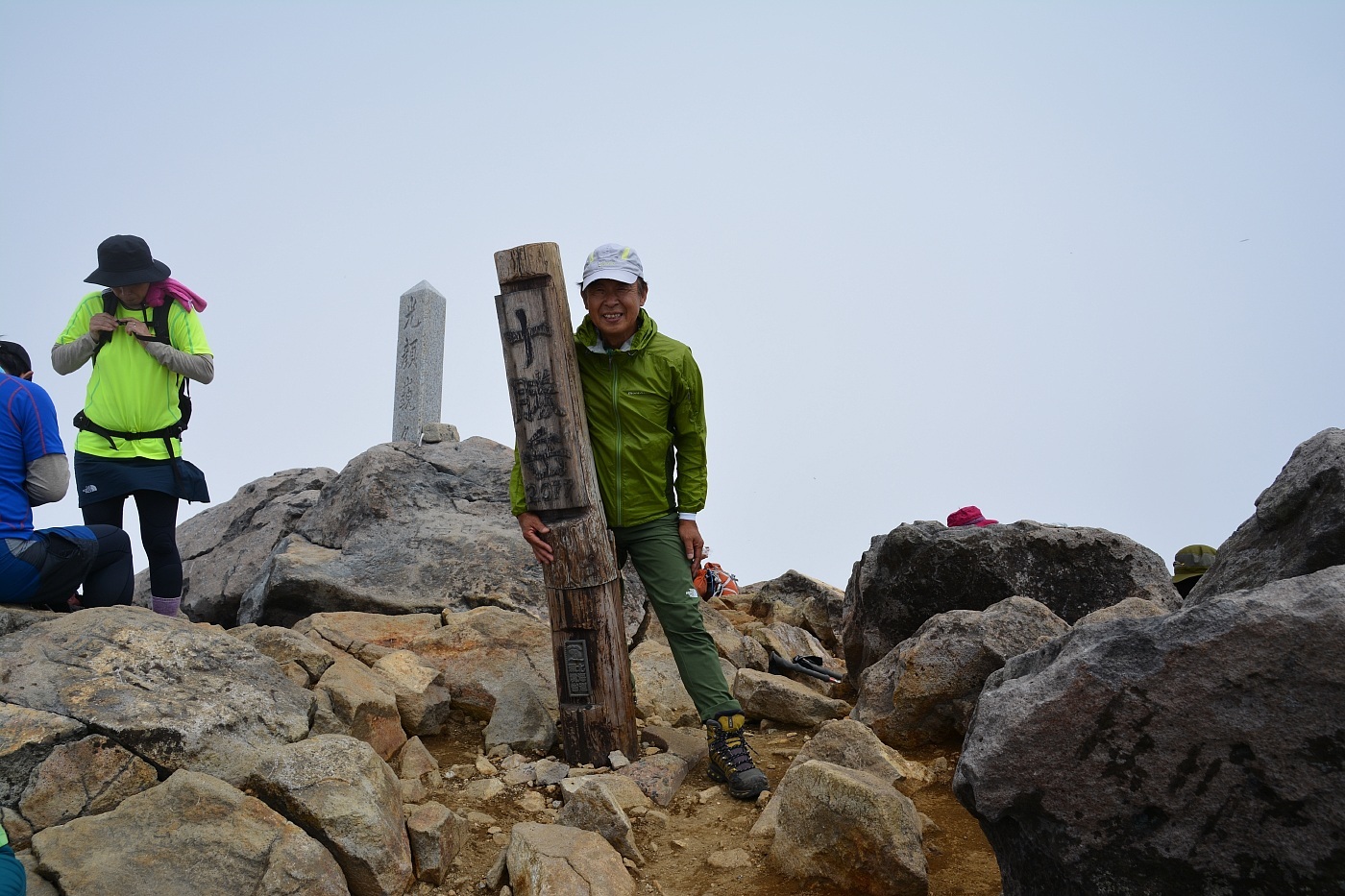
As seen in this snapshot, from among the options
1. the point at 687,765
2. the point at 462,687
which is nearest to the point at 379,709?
the point at 462,687

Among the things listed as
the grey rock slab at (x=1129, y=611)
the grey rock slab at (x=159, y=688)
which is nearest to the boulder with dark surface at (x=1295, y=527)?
the grey rock slab at (x=1129, y=611)

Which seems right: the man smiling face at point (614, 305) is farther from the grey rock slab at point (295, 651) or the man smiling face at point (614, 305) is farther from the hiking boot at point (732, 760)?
the grey rock slab at point (295, 651)

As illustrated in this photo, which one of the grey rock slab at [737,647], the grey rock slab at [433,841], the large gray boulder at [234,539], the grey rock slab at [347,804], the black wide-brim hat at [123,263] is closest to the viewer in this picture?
the grey rock slab at [347,804]

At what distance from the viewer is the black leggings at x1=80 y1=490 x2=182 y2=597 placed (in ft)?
18.6

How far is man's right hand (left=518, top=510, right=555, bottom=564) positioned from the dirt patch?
109 centimetres

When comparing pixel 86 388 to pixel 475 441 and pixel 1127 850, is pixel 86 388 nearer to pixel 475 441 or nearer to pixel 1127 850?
pixel 475 441

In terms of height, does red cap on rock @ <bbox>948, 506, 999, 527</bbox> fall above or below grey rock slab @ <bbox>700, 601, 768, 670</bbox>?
above

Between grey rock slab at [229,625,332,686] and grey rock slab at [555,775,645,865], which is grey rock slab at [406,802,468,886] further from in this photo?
grey rock slab at [229,625,332,686]

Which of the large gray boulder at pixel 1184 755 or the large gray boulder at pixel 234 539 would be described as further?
the large gray boulder at pixel 234 539

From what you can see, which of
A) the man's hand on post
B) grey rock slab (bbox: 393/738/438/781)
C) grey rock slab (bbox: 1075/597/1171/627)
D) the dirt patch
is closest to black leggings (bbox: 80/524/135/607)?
grey rock slab (bbox: 393/738/438/781)

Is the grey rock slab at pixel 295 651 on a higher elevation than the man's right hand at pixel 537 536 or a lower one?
lower

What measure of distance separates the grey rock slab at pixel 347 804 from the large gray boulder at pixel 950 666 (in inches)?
96.7

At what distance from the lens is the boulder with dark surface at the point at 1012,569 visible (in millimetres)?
5984

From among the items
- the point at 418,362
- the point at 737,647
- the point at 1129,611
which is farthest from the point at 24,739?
the point at 418,362
